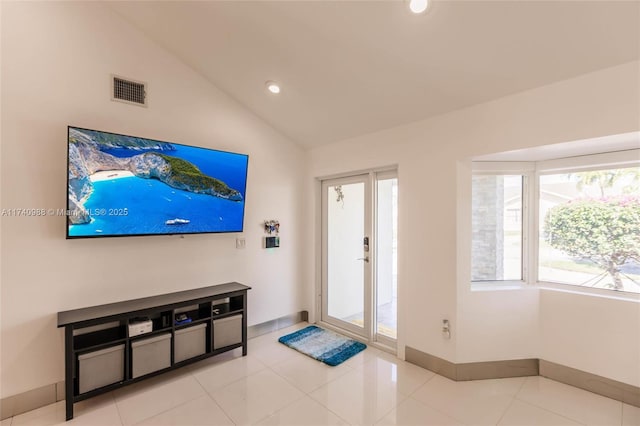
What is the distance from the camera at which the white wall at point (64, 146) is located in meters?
2.16

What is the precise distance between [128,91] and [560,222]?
4.23m

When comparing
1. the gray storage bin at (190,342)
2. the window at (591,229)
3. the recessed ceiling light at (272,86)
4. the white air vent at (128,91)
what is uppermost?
the recessed ceiling light at (272,86)

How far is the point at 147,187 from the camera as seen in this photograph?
2570 mm

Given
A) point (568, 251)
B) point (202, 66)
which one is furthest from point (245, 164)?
point (568, 251)

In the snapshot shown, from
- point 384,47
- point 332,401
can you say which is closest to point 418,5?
point 384,47

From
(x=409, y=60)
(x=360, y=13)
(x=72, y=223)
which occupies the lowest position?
(x=72, y=223)

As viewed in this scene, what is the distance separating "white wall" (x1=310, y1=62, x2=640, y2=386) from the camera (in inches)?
81.2

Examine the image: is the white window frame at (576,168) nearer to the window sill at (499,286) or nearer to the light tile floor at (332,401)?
the window sill at (499,286)

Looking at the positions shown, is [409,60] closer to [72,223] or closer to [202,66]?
[202,66]

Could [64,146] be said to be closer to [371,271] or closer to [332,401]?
[332,401]

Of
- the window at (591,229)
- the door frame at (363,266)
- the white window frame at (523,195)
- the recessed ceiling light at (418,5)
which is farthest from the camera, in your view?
the door frame at (363,266)

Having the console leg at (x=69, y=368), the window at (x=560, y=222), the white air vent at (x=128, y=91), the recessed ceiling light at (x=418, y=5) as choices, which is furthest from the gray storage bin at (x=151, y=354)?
the recessed ceiling light at (x=418, y=5)

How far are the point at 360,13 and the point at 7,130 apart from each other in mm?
2713

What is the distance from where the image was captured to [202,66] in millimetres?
2996
